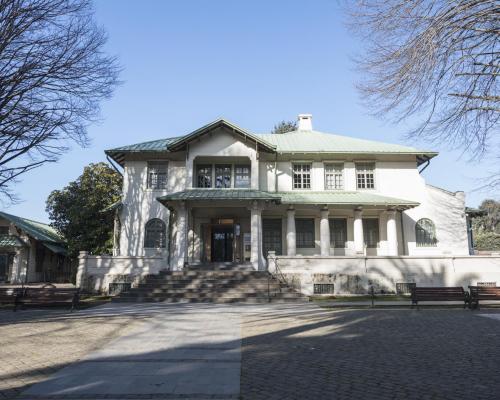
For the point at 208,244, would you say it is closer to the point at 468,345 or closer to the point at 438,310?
the point at 438,310

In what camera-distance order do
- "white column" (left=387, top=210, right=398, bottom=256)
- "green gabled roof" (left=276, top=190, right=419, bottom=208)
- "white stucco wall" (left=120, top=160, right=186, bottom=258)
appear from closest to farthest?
"green gabled roof" (left=276, top=190, right=419, bottom=208) → "white column" (left=387, top=210, right=398, bottom=256) → "white stucco wall" (left=120, top=160, right=186, bottom=258)

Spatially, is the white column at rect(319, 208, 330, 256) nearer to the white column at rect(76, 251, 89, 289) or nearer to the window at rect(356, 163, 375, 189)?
the window at rect(356, 163, 375, 189)

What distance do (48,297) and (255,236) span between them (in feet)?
36.0

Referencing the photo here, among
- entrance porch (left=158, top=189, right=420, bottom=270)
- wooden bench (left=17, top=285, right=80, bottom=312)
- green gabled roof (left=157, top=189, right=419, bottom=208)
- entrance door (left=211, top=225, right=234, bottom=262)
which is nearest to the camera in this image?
wooden bench (left=17, top=285, right=80, bottom=312)

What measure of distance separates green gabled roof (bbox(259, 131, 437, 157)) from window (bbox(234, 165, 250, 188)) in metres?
2.54

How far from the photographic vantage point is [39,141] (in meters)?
13.6

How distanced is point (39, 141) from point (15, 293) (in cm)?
602

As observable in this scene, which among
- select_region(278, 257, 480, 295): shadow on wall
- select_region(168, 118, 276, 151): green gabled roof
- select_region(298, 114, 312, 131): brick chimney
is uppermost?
select_region(298, 114, 312, 131): brick chimney

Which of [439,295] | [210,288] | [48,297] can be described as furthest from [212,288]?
[439,295]

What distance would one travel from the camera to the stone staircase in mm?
17547

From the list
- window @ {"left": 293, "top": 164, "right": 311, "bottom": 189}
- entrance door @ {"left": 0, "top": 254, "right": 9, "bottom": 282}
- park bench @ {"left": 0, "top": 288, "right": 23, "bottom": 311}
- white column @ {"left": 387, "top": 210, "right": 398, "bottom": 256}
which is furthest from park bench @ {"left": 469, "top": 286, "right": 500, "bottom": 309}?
entrance door @ {"left": 0, "top": 254, "right": 9, "bottom": 282}

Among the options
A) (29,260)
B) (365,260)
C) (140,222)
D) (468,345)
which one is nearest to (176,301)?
(140,222)

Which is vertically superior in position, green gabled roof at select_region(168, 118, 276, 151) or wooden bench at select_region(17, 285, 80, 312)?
green gabled roof at select_region(168, 118, 276, 151)

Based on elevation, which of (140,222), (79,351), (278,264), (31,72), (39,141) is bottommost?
(79,351)
